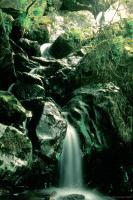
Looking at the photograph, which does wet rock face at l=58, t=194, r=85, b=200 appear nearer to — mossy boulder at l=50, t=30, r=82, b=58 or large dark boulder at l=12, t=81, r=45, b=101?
large dark boulder at l=12, t=81, r=45, b=101

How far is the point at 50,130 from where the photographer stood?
935cm

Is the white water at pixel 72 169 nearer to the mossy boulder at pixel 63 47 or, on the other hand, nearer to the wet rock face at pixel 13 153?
the wet rock face at pixel 13 153

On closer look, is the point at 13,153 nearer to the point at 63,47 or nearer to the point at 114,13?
the point at 114,13

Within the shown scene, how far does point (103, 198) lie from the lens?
9.09 metres

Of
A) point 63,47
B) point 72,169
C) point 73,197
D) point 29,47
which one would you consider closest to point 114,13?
point 63,47

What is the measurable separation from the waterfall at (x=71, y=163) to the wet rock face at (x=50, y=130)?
471 mm

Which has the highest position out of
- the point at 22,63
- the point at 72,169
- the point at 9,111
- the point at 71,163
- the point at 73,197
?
the point at 22,63

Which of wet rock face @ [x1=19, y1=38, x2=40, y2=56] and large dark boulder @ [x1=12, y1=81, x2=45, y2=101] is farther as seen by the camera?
wet rock face @ [x1=19, y1=38, x2=40, y2=56]

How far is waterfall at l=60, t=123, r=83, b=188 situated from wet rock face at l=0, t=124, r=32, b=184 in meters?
1.38

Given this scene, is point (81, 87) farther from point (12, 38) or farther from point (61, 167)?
point (12, 38)

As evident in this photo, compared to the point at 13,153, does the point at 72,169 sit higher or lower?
lower

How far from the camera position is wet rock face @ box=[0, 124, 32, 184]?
8.02 m

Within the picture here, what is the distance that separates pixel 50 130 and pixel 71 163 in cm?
115

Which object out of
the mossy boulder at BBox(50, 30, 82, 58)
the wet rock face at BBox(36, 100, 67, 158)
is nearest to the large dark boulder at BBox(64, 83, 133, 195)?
the wet rock face at BBox(36, 100, 67, 158)
